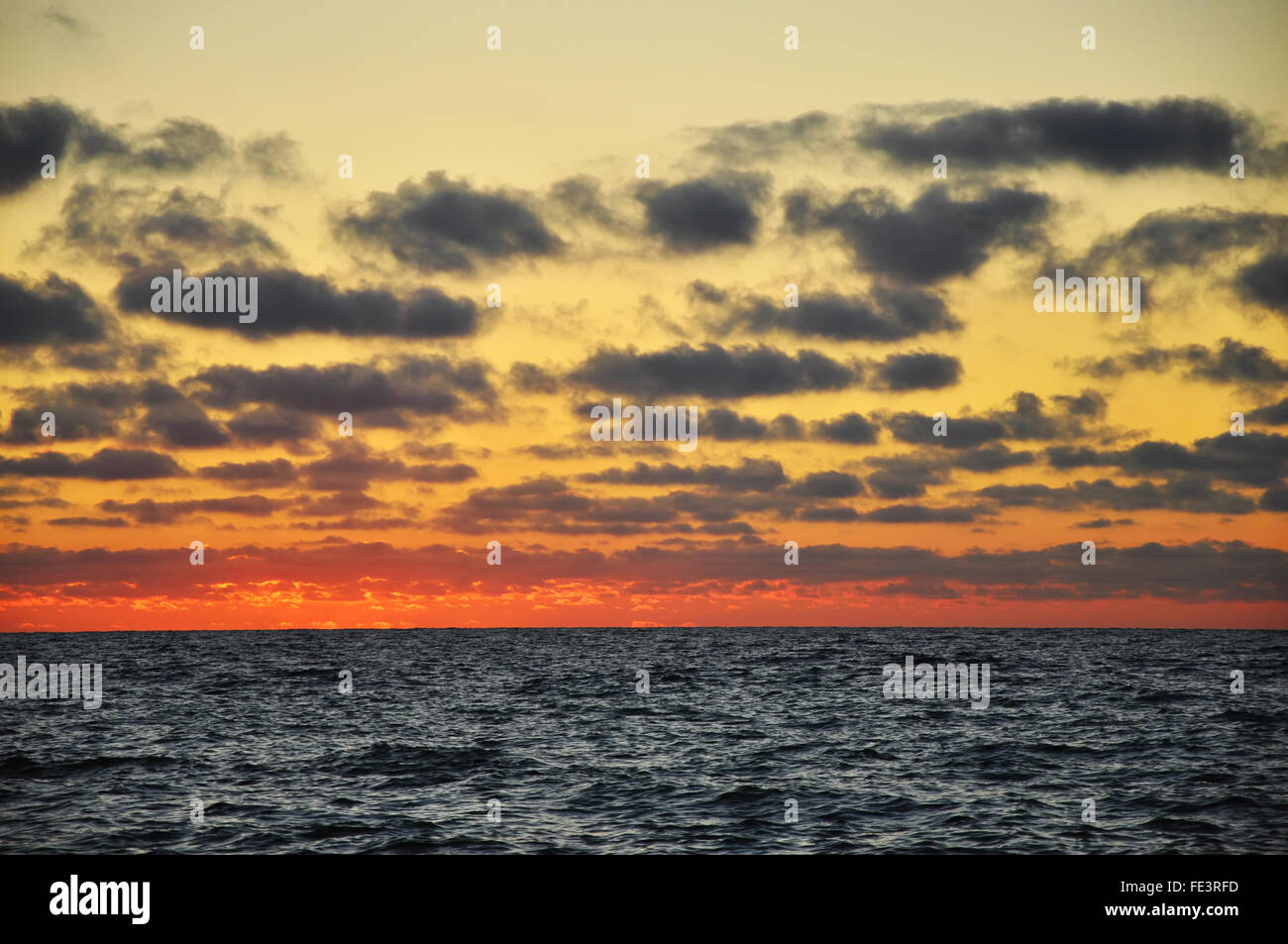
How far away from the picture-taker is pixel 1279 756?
36.1 meters

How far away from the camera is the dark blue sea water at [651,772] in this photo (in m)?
24.8

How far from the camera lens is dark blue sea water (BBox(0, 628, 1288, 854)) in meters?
24.8

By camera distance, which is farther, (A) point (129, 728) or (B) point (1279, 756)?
(A) point (129, 728)

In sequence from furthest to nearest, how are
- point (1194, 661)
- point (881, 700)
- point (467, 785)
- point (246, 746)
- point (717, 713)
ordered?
1. point (1194, 661)
2. point (881, 700)
3. point (717, 713)
4. point (246, 746)
5. point (467, 785)

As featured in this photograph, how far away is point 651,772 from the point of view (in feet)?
111

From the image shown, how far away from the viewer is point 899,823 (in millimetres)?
25922
